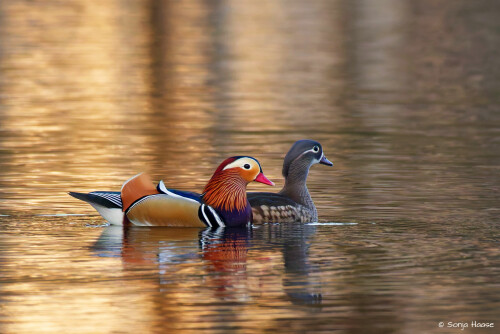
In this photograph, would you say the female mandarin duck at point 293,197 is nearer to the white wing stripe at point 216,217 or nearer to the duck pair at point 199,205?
the duck pair at point 199,205

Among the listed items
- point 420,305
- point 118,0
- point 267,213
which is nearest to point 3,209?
point 267,213

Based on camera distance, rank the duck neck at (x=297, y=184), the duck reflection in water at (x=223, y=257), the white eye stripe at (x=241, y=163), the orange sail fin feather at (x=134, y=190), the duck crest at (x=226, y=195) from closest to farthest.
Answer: the duck reflection in water at (x=223, y=257) < the orange sail fin feather at (x=134, y=190) < the duck crest at (x=226, y=195) < the white eye stripe at (x=241, y=163) < the duck neck at (x=297, y=184)

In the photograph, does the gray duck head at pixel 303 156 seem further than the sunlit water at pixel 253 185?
Yes

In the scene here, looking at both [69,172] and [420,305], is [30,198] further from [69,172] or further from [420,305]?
[420,305]

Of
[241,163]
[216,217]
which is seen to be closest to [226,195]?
[216,217]

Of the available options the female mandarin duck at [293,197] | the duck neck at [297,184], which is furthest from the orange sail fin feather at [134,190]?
the duck neck at [297,184]

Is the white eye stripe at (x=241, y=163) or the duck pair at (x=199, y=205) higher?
the white eye stripe at (x=241, y=163)

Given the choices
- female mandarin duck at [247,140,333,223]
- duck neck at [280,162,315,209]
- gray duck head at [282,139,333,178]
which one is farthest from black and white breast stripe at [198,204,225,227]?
gray duck head at [282,139,333,178]

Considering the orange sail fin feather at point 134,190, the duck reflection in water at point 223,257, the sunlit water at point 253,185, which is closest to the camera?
the sunlit water at point 253,185

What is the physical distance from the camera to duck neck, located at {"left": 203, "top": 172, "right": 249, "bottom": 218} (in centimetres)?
1412

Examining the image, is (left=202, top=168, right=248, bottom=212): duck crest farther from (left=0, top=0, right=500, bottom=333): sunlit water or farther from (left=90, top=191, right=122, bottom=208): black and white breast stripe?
(left=90, top=191, right=122, bottom=208): black and white breast stripe

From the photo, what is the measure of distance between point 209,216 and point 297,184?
126cm

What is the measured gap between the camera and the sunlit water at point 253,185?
10.5 metres

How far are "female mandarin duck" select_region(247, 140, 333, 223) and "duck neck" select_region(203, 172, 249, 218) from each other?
0.33 meters
